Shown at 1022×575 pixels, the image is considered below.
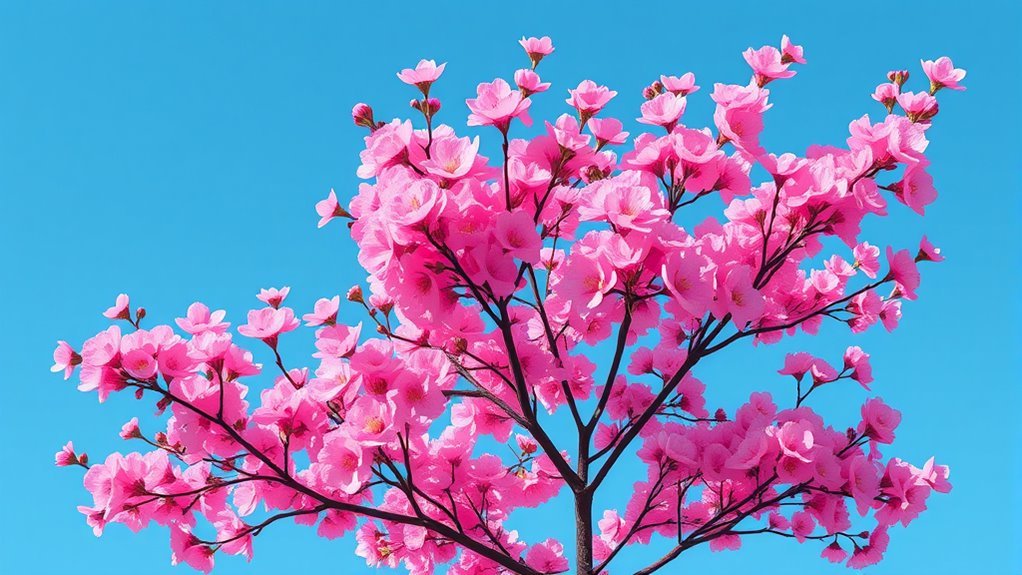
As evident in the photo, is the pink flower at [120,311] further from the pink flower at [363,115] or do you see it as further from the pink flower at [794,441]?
the pink flower at [794,441]

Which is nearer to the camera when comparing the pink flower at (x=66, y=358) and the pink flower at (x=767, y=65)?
the pink flower at (x=66, y=358)

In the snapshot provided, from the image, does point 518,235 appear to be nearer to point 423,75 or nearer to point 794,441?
point 423,75

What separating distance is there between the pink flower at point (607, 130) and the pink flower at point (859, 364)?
165 cm

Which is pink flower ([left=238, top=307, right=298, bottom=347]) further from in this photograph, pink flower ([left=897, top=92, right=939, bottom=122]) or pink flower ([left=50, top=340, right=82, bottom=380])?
pink flower ([left=897, top=92, right=939, bottom=122])

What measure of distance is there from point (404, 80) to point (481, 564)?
2514mm

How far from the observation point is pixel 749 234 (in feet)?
13.0

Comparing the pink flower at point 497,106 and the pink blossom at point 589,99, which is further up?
the pink blossom at point 589,99

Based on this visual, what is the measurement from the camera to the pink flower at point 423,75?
11.0 feet

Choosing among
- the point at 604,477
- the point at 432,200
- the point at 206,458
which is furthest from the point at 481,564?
the point at 432,200

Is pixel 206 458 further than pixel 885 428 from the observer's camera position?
No

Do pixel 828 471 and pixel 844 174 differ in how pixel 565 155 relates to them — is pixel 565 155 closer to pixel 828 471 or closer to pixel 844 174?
pixel 844 174

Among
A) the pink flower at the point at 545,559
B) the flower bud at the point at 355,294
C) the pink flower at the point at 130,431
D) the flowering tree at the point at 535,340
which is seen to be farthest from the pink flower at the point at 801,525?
the pink flower at the point at 130,431

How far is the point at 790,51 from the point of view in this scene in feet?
13.3

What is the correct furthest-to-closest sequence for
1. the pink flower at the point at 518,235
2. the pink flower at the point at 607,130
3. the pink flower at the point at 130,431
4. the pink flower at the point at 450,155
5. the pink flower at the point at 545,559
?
1. the pink flower at the point at 545,559
2. the pink flower at the point at 607,130
3. the pink flower at the point at 130,431
4. the pink flower at the point at 450,155
5. the pink flower at the point at 518,235
